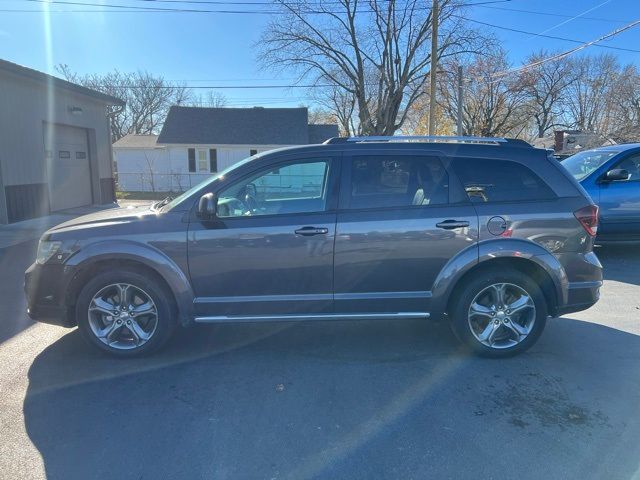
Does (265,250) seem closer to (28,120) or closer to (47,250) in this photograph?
(47,250)

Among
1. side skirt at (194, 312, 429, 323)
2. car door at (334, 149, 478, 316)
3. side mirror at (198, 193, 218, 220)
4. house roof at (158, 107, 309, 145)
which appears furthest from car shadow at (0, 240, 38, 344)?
house roof at (158, 107, 309, 145)

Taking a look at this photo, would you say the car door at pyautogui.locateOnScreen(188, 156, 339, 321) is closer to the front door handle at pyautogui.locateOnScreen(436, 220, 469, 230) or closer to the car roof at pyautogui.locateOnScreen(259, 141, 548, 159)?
the car roof at pyautogui.locateOnScreen(259, 141, 548, 159)

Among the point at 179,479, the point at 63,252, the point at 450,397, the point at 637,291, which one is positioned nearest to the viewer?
the point at 179,479

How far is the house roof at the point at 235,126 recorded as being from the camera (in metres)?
28.9

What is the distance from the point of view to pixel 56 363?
12.6ft

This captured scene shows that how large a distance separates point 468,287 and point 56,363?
356 centimetres

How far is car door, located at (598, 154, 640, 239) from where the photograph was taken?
7.48 m

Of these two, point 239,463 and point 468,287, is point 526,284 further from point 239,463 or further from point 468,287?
point 239,463

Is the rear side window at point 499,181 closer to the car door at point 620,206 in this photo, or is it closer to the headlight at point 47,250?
the headlight at point 47,250

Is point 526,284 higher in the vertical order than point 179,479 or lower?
higher

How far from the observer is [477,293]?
3867mm

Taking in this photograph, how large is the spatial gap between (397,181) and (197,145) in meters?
26.7

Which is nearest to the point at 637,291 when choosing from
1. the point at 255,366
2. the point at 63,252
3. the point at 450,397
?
the point at 450,397

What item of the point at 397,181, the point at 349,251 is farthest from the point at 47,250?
the point at 397,181
